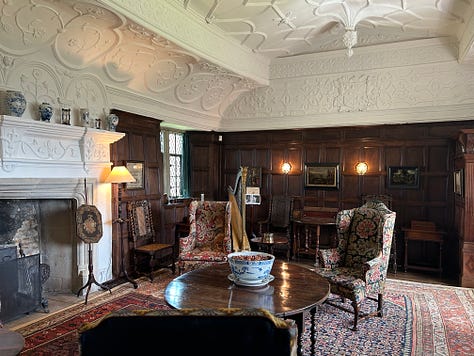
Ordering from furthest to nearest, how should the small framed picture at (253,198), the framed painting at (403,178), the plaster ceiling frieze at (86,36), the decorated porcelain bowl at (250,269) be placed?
the small framed picture at (253,198) < the framed painting at (403,178) < the plaster ceiling frieze at (86,36) < the decorated porcelain bowl at (250,269)

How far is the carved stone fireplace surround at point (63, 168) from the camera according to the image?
3742 mm

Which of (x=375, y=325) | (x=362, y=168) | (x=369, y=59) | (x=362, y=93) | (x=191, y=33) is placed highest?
(x=369, y=59)

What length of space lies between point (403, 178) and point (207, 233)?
3.61m

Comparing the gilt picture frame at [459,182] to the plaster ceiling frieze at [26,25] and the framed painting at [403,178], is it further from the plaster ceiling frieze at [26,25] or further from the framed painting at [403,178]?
the plaster ceiling frieze at [26,25]

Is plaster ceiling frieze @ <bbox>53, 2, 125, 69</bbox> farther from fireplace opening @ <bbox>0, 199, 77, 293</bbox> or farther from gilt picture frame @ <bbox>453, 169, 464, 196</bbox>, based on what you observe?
gilt picture frame @ <bbox>453, 169, 464, 196</bbox>

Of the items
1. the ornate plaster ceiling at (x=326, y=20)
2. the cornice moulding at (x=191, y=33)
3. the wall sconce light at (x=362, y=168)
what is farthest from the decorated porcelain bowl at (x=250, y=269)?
the wall sconce light at (x=362, y=168)

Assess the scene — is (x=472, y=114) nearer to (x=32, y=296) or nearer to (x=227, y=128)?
(x=227, y=128)

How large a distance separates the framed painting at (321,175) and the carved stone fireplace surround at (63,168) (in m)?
3.74

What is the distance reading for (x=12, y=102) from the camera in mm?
3621

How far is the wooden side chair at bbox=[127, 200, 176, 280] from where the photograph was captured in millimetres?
5355

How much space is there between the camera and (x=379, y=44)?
5973mm

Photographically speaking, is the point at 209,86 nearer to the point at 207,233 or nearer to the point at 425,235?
the point at 207,233

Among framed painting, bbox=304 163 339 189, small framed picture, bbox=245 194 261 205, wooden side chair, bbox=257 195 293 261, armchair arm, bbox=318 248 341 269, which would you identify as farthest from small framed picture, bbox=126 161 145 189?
framed painting, bbox=304 163 339 189

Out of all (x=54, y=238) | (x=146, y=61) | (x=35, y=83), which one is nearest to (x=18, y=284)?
(x=54, y=238)
